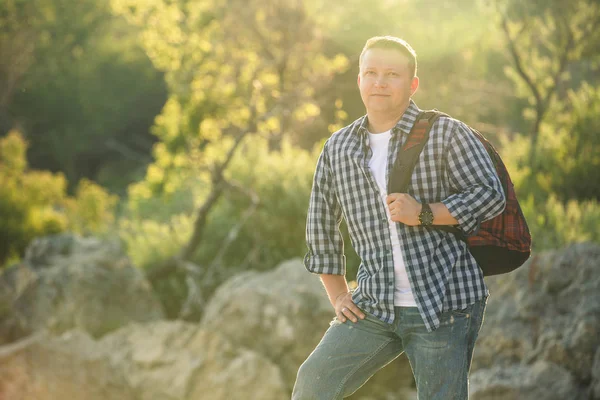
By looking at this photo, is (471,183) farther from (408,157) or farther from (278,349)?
(278,349)

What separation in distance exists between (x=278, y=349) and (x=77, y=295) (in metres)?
2.36

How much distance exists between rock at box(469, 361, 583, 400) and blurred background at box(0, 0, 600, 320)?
8.71ft

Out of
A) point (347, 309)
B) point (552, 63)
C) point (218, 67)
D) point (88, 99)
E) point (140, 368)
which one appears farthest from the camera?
point (88, 99)

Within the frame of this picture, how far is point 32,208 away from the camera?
11.4m

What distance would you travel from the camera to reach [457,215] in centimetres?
230

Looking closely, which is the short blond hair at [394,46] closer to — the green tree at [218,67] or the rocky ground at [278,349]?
the rocky ground at [278,349]

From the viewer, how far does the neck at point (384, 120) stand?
2531 millimetres

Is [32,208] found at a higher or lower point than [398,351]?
higher

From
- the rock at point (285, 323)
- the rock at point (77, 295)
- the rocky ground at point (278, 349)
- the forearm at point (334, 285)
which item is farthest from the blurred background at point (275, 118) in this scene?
the forearm at point (334, 285)

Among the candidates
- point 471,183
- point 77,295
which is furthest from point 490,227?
point 77,295

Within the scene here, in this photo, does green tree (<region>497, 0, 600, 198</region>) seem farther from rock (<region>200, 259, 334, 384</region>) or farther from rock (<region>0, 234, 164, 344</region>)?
rock (<region>0, 234, 164, 344</region>)

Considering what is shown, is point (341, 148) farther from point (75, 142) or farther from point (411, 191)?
point (75, 142)

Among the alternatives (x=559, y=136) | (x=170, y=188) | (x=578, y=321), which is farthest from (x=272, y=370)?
(x=170, y=188)

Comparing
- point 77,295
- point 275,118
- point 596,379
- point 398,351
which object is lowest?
point 596,379
